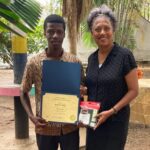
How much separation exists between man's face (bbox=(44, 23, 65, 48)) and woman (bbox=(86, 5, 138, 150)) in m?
0.20

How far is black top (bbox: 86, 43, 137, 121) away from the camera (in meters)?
2.61

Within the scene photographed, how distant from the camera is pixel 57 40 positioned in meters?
2.72

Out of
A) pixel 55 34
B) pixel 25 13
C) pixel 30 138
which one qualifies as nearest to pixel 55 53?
pixel 55 34

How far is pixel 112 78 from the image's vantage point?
2604mm

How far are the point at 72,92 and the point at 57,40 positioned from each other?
0.36 m

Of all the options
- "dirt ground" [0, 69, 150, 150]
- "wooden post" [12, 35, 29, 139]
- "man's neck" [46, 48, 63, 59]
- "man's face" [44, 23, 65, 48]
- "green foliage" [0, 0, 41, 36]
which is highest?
"green foliage" [0, 0, 41, 36]

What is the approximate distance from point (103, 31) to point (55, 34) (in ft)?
1.06

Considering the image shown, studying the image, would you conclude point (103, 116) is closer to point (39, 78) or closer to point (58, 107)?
point (58, 107)

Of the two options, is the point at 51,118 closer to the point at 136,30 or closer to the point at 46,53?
the point at 46,53

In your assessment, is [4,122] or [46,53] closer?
[46,53]

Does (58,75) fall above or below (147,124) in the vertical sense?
above

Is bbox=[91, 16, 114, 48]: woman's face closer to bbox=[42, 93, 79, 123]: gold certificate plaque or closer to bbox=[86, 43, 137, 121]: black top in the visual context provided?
bbox=[86, 43, 137, 121]: black top

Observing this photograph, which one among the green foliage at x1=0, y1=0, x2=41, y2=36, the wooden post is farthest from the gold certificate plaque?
the wooden post

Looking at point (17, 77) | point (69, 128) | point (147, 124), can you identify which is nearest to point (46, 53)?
point (69, 128)
